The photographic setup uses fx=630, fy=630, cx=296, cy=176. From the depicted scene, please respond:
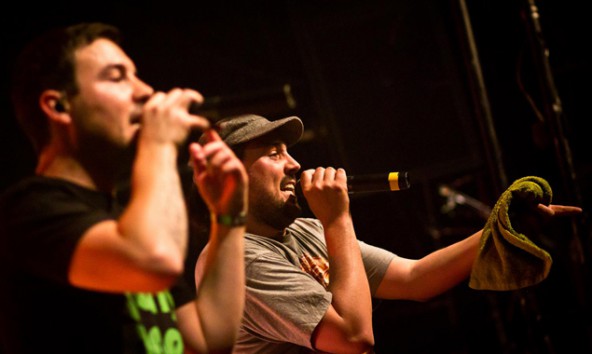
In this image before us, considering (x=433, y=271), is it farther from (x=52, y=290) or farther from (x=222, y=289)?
(x=52, y=290)

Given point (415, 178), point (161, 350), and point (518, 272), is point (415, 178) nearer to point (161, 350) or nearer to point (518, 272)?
point (518, 272)

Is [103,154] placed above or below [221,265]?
above

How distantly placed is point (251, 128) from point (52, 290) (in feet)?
3.83

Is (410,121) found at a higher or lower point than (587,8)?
lower

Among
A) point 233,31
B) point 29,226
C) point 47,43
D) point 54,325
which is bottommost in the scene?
point 54,325

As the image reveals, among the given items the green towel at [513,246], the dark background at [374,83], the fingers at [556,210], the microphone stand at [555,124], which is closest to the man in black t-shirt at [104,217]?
the green towel at [513,246]

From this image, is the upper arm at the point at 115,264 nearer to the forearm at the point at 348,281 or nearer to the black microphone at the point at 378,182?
the forearm at the point at 348,281

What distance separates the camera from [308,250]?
2.31 m

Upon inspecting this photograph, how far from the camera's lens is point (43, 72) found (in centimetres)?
139

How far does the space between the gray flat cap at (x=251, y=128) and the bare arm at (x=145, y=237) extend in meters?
0.97

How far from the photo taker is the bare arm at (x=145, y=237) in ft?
3.91

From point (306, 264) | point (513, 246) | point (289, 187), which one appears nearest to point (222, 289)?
point (306, 264)

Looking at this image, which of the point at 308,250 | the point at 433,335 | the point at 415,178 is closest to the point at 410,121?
the point at 415,178

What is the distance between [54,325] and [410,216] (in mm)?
4186
